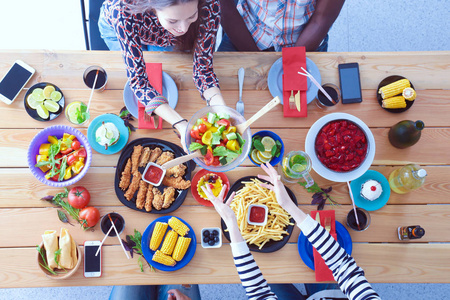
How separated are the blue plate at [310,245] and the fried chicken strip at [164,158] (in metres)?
0.82

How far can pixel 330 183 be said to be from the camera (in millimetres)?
1671

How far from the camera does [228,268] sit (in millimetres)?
1593

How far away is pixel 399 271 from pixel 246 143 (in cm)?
109

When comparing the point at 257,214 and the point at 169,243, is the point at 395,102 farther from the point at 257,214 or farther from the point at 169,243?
the point at 169,243

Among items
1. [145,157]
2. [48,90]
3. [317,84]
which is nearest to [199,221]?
[145,157]

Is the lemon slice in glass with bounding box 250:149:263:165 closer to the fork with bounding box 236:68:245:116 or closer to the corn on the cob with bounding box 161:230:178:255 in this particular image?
the fork with bounding box 236:68:245:116

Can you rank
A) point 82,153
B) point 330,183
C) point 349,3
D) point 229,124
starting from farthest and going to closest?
point 349,3 < point 330,183 < point 82,153 < point 229,124

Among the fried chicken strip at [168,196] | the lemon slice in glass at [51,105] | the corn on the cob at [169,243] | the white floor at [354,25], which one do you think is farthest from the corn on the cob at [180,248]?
the white floor at [354,25]

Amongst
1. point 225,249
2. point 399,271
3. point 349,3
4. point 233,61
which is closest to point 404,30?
point 349,3

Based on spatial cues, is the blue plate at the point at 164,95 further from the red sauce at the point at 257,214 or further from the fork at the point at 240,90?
the red sauce at the point at 257,214

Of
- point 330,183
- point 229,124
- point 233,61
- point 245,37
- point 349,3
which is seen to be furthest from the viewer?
point 349,3

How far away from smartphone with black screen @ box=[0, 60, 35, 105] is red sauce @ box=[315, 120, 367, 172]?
165cm

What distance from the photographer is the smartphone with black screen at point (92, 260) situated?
1562 millimetres

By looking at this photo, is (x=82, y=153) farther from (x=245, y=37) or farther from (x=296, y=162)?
(x=245, y=37)
